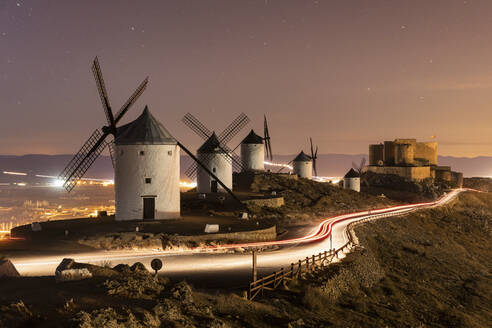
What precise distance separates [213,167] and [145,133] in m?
19.7

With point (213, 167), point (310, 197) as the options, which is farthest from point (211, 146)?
point (310, 197)

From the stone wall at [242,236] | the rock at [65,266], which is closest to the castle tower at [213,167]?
the stone wall at [242,236]

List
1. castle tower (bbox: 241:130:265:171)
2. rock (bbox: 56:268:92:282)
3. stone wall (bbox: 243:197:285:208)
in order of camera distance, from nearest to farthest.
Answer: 1. rock (bbox: 56:268:92:282)
2. stone wall (bbox: 243:197:285:208)
3. castle tower (bbox: 241:130:265:171)

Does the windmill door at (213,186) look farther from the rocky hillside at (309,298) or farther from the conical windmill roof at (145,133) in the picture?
the rocky hillside at (309,298)

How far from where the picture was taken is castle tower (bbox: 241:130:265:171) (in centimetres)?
7175

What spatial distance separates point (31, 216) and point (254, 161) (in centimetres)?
11859

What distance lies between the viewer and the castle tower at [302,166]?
8069 centimetres

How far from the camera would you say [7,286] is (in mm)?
17062

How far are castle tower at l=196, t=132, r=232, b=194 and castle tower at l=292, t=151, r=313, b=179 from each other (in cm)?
2590

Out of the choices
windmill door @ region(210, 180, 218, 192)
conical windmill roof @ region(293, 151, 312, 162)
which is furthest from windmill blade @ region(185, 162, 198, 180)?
conical windmill roof @ region(293, 151, 312, 162)

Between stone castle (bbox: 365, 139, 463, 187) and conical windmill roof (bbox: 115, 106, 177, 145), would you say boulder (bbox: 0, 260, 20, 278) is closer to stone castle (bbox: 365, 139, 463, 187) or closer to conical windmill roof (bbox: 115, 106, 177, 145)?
conical windmill roof (bbox: 115, 106, 177, 145)

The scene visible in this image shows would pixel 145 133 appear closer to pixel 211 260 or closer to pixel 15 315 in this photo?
pixel 211 260

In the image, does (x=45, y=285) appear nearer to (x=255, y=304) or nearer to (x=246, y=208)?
(x=255, y=304)

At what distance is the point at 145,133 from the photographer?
37156 mm
